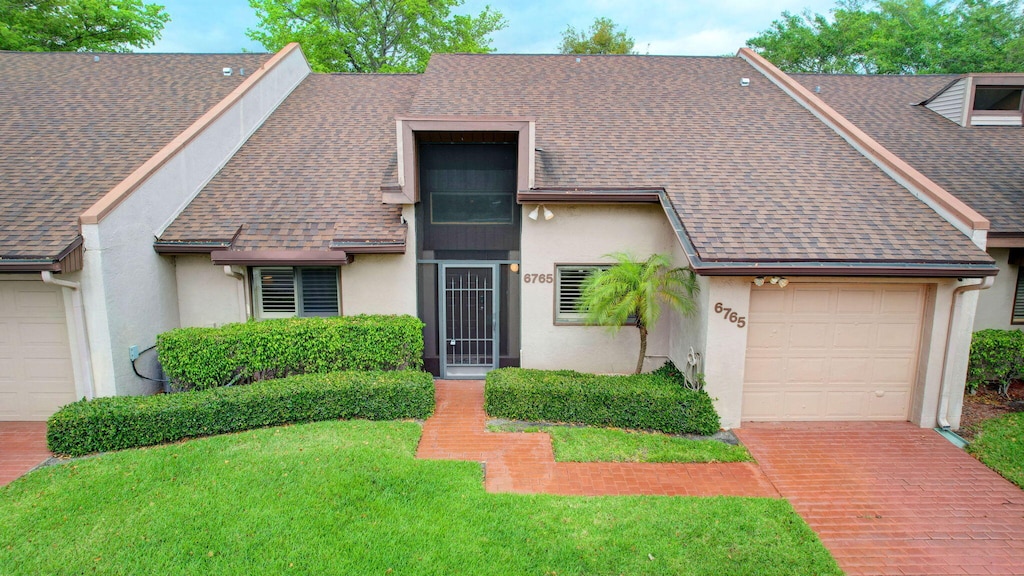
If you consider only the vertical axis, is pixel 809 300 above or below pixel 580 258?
below

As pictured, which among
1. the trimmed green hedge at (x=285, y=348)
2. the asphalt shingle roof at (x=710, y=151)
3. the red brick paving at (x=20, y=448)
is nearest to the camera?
the red brick paving at (x=20, y=448)

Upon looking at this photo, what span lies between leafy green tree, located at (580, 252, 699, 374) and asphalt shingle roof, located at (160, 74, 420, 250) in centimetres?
355

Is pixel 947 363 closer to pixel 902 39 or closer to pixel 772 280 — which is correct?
pixel 772 280

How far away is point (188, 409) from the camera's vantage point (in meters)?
7.36

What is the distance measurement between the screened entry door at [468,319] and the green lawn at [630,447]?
266 cm

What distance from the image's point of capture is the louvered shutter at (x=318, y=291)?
31.7 ft

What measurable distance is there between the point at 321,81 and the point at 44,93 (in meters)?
6.03

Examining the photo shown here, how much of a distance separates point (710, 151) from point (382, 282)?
267 inches

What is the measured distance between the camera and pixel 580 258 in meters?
9.61

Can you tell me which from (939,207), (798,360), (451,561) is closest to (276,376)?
(451,561)

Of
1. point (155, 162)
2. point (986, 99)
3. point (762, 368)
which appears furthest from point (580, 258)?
point (986, 99)

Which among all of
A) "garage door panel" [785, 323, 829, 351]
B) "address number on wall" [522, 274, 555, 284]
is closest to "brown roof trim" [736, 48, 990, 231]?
"garage door panel" [785, 323, 829, 351]

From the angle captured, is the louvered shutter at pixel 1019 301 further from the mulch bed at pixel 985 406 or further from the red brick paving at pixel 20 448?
the red brick paving at pixel 20 448

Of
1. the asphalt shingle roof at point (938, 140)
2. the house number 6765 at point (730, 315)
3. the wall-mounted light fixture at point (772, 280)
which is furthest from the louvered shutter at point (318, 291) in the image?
the asphalt shingle roof at point (938, 140)
